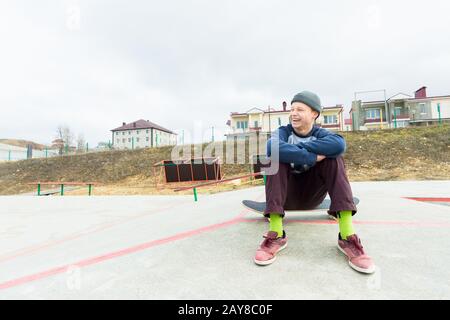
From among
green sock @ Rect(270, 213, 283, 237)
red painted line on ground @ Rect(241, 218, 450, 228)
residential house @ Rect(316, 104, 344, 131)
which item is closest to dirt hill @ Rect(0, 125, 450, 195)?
red painted line on ground @ Rect(241, 218, 450, 228)

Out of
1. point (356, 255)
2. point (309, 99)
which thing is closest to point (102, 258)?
point (356, 255)

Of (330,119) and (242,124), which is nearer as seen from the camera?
(330,119)

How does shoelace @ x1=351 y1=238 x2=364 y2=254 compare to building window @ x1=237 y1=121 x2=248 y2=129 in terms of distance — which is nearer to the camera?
shoelace @ x1=351 y1=238 x2=364 y2=254

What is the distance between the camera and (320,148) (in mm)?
1486

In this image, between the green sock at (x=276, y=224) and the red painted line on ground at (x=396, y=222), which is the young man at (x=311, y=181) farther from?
the red painted line on ground at (x=396, y=222)

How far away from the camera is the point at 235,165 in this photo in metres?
16.2

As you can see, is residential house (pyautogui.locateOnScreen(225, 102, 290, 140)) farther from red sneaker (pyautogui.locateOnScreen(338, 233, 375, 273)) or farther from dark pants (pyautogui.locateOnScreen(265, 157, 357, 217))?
red sneaker (pyautogui.locateOnScreen(338, 233, 375, 273))

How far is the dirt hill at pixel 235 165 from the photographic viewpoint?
11.2m

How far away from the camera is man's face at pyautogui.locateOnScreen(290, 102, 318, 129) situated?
1.75 m

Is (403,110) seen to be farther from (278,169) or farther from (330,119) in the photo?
(278,169)

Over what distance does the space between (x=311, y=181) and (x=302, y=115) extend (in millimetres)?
490

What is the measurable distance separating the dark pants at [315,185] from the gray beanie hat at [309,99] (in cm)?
44
